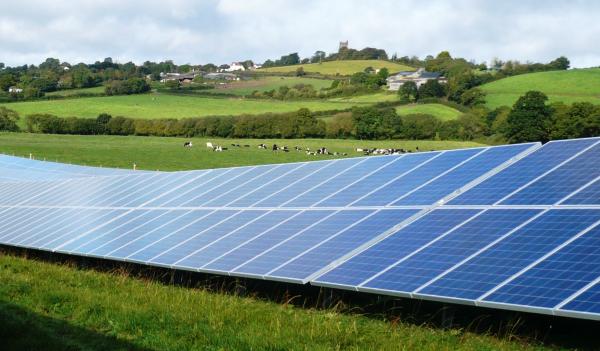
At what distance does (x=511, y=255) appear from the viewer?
11766 millimetres

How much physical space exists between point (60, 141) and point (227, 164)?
1318 inches

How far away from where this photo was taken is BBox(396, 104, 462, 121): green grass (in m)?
108

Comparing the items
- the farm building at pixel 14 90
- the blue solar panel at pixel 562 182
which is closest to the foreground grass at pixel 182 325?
the blue solar panel at pixel 562 182

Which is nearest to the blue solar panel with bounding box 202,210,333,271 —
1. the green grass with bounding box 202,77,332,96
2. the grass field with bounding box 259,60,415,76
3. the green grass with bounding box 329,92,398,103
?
the green grass with bounding box 329,92,398,103

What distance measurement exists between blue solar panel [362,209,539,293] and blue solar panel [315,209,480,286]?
26 cm

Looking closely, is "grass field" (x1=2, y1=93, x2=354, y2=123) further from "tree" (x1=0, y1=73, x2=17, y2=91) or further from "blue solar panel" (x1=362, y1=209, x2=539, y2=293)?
"blue solar panel" (x1=362, y1=209, x2=539, y2=293)

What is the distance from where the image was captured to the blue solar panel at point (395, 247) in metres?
13.0

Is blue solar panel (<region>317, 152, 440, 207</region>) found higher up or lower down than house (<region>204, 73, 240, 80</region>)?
lower down

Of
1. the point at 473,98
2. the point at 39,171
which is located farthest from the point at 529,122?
the point at 39,171

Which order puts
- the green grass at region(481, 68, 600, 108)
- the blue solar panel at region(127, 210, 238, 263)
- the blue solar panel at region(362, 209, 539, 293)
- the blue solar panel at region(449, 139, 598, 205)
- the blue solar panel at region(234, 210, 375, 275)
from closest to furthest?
the blue solar panel at region(362, 209, 539, 293)
the blue solar panel at region(449, 139, 598, 205)
the blue solar panel at region(234, 210, 375, 275)
the blue solar panel at region(127, 210, 238, 263)
the green grass at region(481, 68, 600, 108)

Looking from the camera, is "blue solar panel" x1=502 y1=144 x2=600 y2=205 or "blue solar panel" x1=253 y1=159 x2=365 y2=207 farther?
"blue solar panel" x1=253 y1=159 x2=365 y2=207

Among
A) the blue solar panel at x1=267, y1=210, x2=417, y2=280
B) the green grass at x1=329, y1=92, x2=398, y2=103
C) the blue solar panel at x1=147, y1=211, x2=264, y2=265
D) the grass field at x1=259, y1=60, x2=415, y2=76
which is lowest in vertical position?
the blue solar panel at x1=147, y1=211, x2=264, y2=265

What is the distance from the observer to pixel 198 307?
46.4ft

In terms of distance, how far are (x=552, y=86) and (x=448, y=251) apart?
378 ft
